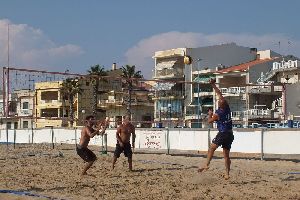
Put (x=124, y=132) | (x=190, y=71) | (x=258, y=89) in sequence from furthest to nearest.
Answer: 1. (x=190, y=71)
2. (x=258, y=89)
3. (x=124, y=132)

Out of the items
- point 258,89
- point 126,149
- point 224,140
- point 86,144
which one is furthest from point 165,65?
point 224,140

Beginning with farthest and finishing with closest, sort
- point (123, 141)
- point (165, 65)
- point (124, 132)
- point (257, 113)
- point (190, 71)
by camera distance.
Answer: point (165, 65) → point (190, 71) → point (257, 113) → point (124, 132) → point (123, 141)

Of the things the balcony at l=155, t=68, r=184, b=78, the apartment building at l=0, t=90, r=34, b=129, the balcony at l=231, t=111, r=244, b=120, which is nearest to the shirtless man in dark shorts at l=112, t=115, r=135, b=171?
the apartment building at l=0, t=90, r=34, b=129

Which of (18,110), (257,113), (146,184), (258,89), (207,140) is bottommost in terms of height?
(146,184)

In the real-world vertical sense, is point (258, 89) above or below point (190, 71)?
below

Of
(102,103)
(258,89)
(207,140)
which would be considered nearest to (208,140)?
(207,140)

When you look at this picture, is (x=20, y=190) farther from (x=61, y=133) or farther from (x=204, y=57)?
(x=204, y=57)

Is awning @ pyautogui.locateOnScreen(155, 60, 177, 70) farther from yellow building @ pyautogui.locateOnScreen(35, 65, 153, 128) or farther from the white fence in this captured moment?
the white fence

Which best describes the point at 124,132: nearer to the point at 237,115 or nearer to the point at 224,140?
the point at 224,140

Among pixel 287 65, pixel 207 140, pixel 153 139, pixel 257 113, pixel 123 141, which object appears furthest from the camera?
pixel 287 65

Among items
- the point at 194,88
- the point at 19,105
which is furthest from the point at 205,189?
the point at 194,88

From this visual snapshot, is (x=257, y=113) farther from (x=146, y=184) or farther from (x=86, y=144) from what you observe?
(x=146, y=184)

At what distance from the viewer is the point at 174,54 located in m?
56.7

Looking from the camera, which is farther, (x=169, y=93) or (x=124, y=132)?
(x=169, y=93)
